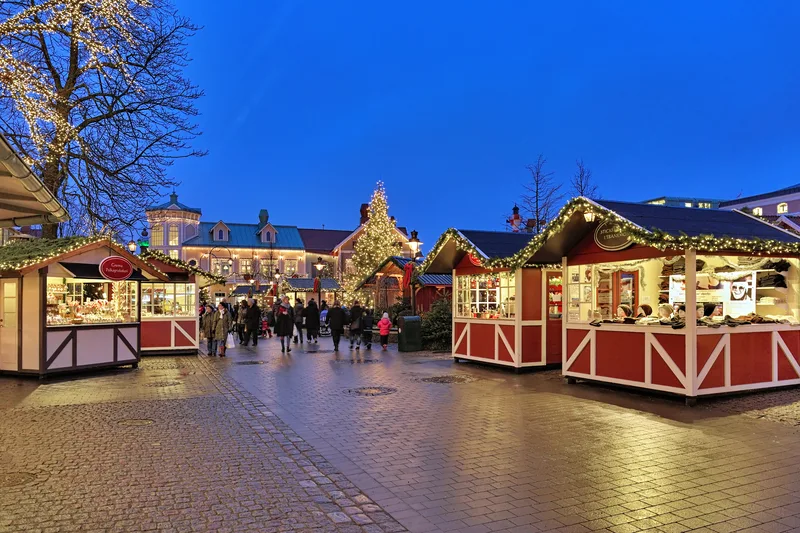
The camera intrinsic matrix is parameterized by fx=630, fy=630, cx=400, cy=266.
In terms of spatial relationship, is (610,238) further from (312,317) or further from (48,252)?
(312,317)

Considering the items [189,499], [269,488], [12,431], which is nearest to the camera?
[189,499]

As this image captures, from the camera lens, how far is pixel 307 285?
5297cm

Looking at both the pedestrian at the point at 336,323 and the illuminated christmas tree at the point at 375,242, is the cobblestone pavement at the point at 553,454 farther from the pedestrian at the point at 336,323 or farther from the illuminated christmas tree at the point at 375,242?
the illuminated christmas tree at the point at 375,242

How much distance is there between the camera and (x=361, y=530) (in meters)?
4.75

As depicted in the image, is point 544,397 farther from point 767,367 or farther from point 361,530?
point 361,530

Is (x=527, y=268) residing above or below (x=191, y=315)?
above

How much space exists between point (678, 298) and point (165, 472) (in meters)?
8.82

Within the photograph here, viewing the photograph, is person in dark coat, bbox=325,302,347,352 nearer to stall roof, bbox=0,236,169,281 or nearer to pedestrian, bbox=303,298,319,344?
pedestrian, bbox=303,298,319,344

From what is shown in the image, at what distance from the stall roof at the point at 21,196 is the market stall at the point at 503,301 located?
9.17m

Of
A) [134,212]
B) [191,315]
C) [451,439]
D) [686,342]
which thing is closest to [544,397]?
[686,342]

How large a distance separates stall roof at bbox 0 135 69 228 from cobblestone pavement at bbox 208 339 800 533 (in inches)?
145

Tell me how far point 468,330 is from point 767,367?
Answer: 702 cm

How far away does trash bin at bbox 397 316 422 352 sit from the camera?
20.5 meters

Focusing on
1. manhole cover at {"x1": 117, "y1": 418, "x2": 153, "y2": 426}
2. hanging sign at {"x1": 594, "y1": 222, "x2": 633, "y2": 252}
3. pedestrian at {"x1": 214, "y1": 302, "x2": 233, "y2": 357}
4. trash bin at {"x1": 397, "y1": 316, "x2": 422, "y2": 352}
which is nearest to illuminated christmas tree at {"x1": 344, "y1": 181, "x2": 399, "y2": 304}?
trash bin at {"x1": 397, "y1": 316, "x2": 422, "y2": 352}
